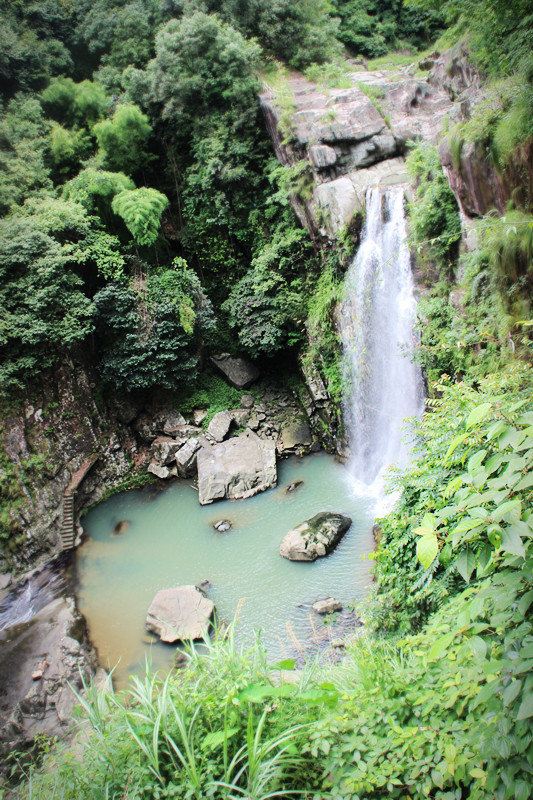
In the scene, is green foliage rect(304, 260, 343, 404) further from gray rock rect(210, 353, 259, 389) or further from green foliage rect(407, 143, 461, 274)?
green foliage rect(407, 143, 461, 274)

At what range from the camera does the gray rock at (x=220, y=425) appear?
12.1 metres

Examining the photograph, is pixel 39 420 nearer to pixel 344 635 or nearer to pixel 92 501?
pixel 92 501

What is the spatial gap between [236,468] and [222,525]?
5.34 ft

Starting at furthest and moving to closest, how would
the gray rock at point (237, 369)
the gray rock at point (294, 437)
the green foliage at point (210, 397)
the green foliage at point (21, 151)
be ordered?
the gray rock at point (237, 369) < the green foliage at point (210, 397) < the gray rock at point (294, 437) < the green foliage at point (21, 151)

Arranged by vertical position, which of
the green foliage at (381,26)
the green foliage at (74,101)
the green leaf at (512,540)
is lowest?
the green leaf at (512,540)

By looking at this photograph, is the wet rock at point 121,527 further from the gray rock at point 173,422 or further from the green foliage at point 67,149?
the green foliage at point 67,149

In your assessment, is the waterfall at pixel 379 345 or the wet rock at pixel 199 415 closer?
the waterfall at pixel 379 345

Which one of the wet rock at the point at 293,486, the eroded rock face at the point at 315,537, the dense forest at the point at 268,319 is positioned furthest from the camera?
the wet rock at the point at 293,486

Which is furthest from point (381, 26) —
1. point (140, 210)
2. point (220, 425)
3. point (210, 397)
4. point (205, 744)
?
point (205, 744)

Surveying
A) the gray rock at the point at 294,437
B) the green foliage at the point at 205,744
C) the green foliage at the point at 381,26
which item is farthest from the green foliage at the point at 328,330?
the green foliage at the point at 381,26

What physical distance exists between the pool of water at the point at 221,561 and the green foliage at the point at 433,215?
515 cm

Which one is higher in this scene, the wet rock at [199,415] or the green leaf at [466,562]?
the green leaf at [466,562]

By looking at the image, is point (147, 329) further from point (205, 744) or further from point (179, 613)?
point (205, 744)

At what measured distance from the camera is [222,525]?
396 inches
